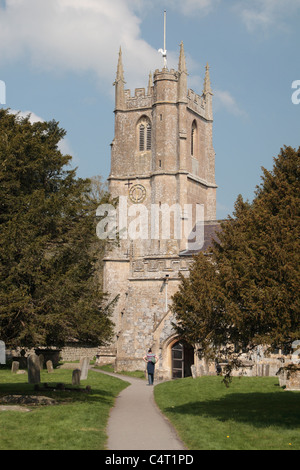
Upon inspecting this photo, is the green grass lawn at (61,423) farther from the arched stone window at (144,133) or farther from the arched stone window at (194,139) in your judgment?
the arched stone window at (194,139)

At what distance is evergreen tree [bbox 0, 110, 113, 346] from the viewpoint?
1443 centimetres

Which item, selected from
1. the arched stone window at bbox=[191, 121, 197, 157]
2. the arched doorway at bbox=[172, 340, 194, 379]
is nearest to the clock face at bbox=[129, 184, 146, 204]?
the arched stone window at bbox=[191, 121, 197, 157]

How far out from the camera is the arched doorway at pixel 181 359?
2798cm

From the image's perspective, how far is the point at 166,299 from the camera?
31.8m

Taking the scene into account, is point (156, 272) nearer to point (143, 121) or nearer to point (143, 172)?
point (143, 172)

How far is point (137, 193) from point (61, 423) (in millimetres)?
43628

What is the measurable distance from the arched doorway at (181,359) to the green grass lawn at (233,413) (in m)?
5.97

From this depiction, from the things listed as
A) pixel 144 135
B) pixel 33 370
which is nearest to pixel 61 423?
pixel 33 370

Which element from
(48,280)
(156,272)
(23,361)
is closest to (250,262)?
(48,280)

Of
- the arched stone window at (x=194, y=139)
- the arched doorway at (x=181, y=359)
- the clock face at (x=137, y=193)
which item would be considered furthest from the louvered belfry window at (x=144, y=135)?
the arched doorway at (x=181, y=359)

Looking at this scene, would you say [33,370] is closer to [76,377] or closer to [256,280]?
[76,377]

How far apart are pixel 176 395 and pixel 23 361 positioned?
11249 mm

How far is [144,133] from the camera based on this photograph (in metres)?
56.2

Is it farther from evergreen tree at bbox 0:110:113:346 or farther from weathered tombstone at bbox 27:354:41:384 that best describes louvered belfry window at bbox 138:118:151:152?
weathered tombstone at bbox 27:354:41:384
